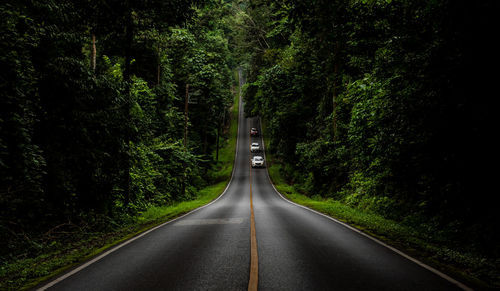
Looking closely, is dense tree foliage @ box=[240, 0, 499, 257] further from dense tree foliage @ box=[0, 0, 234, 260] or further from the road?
dense tree foliage @ box=[0, 0, 234, 260]

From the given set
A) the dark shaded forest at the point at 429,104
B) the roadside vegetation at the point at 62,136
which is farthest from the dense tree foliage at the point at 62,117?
the dark shaded forest at the point at 429,104

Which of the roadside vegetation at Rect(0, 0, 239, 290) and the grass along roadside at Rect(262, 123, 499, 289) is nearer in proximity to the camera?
the grass along roadside at Rect(262, 123, 499, 289)

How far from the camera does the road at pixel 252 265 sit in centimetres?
372

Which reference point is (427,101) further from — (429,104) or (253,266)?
(253,266)

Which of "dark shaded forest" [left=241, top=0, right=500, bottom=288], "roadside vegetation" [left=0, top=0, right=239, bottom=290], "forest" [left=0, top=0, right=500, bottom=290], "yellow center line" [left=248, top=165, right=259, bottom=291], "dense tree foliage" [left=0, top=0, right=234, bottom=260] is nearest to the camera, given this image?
"yellow center line" [left=248, top=165, right=259, bottom=291]

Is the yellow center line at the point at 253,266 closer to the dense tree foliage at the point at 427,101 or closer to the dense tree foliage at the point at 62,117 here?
the dense tree foliage at the point at 427,101

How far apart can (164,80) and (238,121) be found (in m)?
41.5

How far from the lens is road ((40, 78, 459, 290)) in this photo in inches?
146

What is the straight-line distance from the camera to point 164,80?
2367 cm

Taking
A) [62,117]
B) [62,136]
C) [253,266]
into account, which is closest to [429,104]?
[253,266]

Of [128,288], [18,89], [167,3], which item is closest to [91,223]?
[18,89]

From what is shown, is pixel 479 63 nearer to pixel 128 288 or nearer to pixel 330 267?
pixel 330 267

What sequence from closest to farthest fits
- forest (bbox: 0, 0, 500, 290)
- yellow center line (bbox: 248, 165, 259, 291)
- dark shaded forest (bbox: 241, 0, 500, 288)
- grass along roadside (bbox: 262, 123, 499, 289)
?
yellow center line (bbox: 248, 165, 259, 291), grass along roadside (bbox: 262, 123, 499, 289), dark shaded forest (bbox: 241, 0, 500, 288), forest (bbox: 0, 0, 500, 290)

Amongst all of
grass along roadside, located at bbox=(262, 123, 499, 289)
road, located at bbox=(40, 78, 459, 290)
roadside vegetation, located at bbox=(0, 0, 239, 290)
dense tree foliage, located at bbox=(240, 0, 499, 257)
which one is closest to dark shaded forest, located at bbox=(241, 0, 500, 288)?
dense tree foliage, located at bbox=(240, 0, 499, 257)
